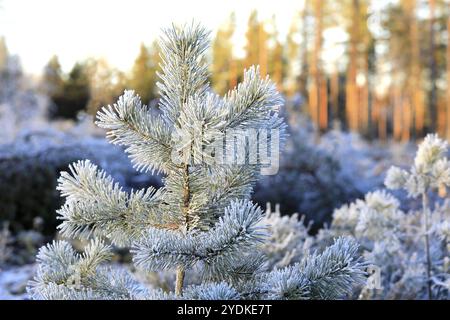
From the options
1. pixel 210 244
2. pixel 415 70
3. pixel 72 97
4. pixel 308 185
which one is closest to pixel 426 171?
pixel 210 244

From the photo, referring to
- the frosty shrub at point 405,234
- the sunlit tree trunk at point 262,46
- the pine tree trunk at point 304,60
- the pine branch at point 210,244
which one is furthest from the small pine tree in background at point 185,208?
the pine tree trunk at point 304,60

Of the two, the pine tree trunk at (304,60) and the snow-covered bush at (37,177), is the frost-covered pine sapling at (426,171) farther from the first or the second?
the pine tree trunk at (304,60)

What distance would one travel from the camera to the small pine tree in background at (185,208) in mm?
1720

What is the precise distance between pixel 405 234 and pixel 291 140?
15.7 ft

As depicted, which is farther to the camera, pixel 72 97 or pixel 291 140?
pixel 72 97

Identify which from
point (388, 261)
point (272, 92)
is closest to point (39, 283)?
point (272, 92)

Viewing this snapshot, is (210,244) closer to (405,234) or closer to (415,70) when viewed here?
(405,234)

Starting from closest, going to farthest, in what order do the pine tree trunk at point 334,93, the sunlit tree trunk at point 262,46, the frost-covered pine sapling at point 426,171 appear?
the frost-covered pine sapling at point 426,171
the sunlit tree trunk at point 262,46
the pine tree trunk at point 334,93

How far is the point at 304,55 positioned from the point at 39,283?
2038 centimetres

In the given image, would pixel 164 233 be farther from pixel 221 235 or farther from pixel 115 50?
pixel 115 50

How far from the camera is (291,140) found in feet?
26.4

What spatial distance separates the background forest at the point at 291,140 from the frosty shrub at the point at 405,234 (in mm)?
14

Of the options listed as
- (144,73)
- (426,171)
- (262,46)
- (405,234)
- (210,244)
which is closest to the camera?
(210,244)

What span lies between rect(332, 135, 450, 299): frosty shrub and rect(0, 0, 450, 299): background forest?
0.6 inches
